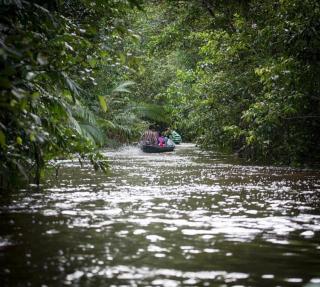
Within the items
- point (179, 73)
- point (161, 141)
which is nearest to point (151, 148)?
point (161, 141)

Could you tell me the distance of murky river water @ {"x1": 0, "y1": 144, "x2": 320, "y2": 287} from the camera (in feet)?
14.4

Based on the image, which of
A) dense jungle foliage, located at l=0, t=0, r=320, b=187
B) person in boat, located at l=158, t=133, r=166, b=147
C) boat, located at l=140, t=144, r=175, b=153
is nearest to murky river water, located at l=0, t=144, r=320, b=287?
dense jungle foliage, located at l=0, t=0, r=320, b=187

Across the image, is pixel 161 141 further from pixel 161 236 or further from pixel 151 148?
pixel 161 236

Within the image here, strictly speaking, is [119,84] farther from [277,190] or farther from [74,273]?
[74,273]

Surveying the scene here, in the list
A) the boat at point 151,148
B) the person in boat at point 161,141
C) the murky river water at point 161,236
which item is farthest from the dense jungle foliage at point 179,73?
the boat at point 151,148

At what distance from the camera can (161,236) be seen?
588cm

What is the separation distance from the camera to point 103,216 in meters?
7.11

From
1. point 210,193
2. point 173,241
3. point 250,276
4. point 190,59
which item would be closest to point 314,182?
point 210,193

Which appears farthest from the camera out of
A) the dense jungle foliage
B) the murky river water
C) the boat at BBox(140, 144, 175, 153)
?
the boat at BBox(140, 144, 175, 153)

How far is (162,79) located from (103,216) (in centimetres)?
3384

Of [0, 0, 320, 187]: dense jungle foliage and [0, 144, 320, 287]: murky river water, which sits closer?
[0, 144, 320, 287]: murky river water

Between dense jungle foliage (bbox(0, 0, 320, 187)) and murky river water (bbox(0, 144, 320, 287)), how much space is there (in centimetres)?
69

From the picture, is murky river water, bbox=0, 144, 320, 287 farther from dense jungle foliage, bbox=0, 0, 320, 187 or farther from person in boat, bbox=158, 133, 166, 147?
person in boat, bbox=158, 133, 166, 147

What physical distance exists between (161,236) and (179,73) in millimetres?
18700
